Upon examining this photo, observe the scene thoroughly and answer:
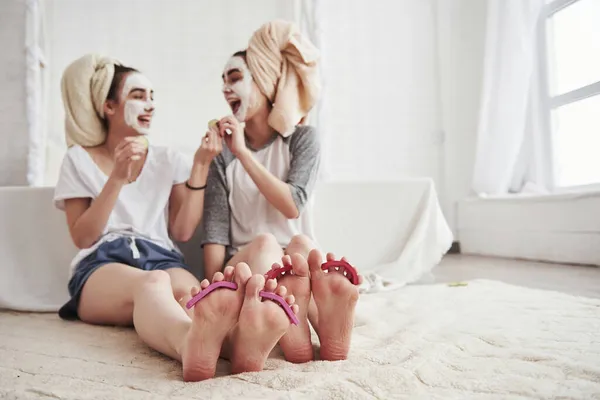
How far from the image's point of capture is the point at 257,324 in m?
0.62

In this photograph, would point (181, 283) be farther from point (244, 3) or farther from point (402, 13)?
point (402, 13)

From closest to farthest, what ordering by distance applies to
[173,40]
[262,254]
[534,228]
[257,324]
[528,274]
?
1. [257,324]
2. [262,254]
3. [528,274]
4. [534,228]
5. [173,40]

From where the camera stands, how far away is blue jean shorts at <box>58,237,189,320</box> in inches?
41.9

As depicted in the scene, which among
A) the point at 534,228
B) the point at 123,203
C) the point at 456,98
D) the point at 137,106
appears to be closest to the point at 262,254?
the point at 123,203

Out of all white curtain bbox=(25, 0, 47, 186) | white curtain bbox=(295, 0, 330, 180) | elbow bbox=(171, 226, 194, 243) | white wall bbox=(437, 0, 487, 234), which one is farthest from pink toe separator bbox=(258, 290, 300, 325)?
white wall bbox=(437, 0, 487, 234)

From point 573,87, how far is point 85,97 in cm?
246

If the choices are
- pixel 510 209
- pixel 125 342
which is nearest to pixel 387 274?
pixel 125 342

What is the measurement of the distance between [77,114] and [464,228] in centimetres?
245

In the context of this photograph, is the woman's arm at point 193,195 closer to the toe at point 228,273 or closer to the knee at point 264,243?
the knee at point 264,243

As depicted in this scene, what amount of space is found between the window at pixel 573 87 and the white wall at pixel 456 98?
0.51 meters

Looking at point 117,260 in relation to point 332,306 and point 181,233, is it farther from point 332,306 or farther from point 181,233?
point 332,306

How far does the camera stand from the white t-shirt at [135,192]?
114cm

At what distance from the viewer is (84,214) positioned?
3.56 ft

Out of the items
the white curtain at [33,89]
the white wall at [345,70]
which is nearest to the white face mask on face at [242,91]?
the white curtain at [33,89]
